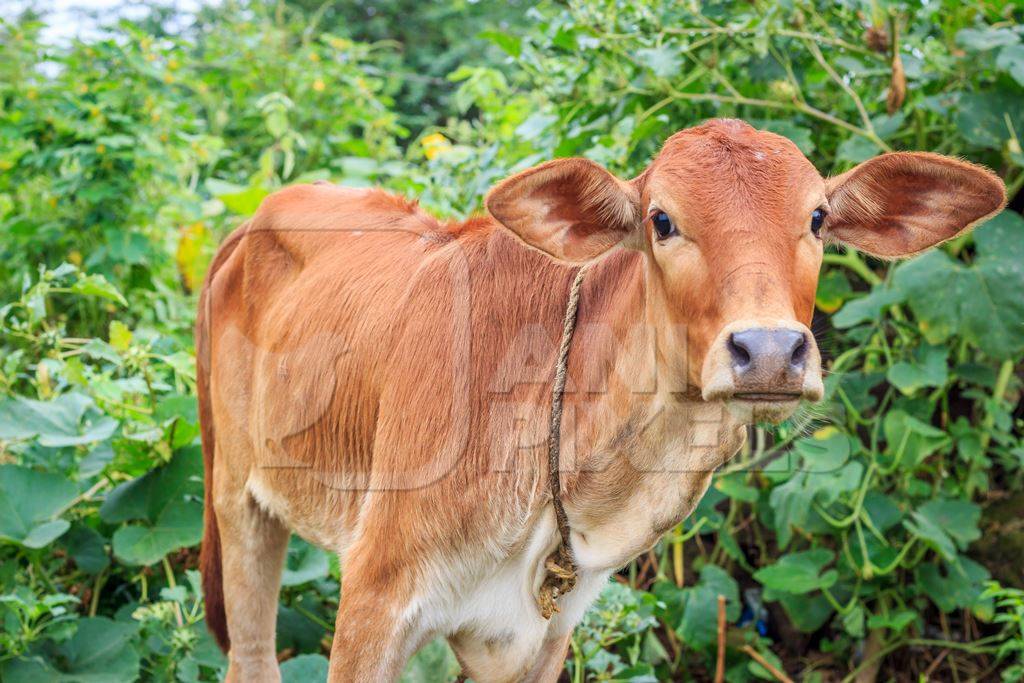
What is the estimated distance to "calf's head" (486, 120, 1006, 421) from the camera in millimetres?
2242

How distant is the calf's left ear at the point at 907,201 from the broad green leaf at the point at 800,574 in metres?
1.90

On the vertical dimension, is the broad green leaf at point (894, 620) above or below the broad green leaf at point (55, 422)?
below

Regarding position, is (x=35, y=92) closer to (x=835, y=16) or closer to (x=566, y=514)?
(x=835, y=16)

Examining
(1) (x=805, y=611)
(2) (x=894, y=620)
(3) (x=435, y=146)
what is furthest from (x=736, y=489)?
(3) (x=435, y=146)

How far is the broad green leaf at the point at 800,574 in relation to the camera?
14.2ft

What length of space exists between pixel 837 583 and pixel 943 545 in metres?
0.57

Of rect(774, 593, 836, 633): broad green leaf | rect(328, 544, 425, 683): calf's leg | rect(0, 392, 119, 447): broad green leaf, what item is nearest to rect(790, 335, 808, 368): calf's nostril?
rect(328, 544, 425, 683): calf's leg

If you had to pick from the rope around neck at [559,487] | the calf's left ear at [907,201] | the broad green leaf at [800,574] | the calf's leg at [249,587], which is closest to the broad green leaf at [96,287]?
the calf's leg at [249,587]

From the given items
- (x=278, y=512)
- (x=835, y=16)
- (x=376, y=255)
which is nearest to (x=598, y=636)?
(x=278, y=512)

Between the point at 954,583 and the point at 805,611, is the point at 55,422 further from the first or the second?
the point at 954,583

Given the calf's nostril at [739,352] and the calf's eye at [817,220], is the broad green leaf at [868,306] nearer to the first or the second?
the calf's eye at [817,220]

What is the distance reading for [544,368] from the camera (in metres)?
2.91

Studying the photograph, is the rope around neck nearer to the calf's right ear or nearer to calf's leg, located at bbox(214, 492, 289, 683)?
the calf's right ear

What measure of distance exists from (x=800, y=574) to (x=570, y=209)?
2.31m
